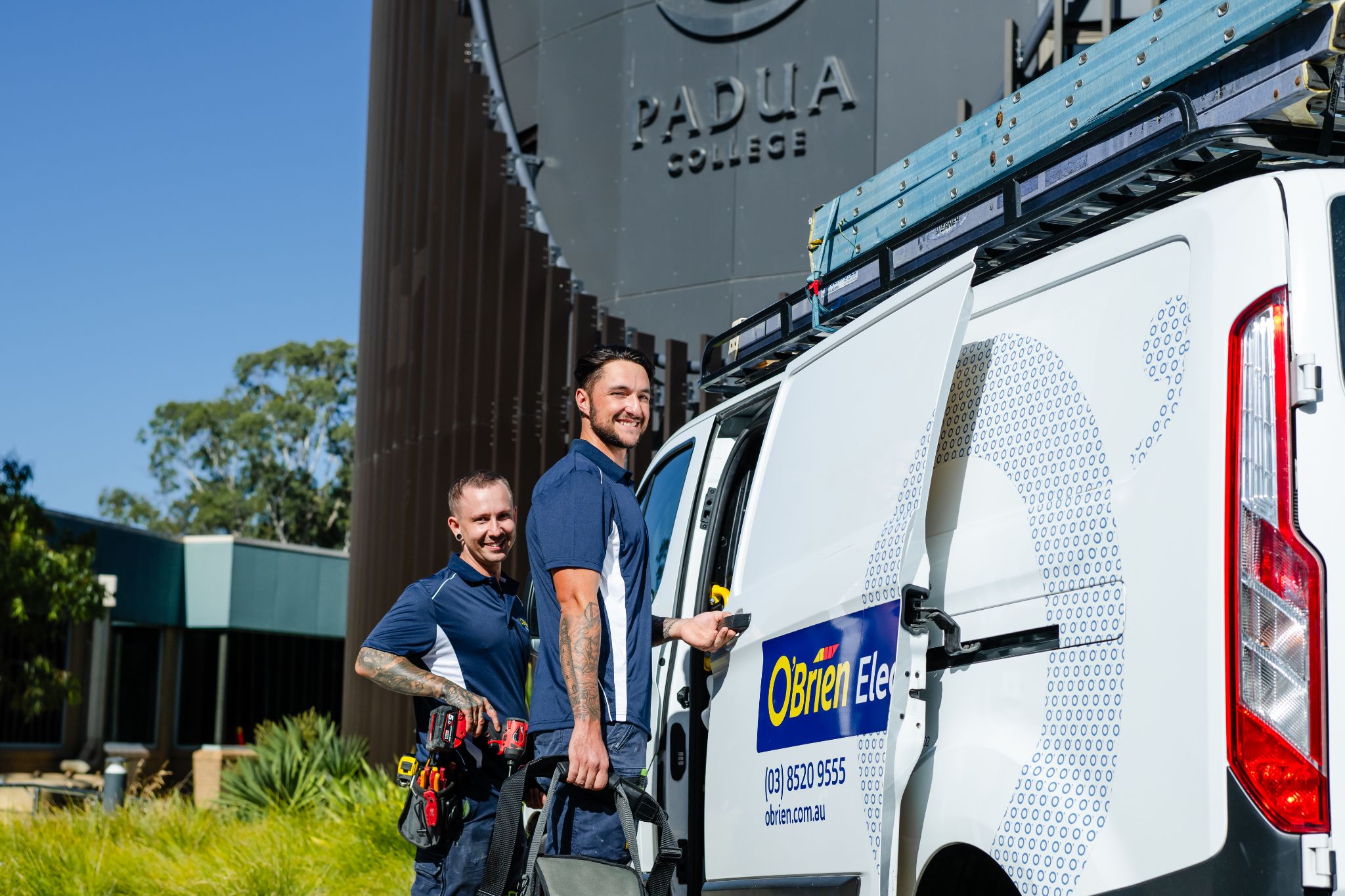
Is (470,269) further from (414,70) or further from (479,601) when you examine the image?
(479,601)

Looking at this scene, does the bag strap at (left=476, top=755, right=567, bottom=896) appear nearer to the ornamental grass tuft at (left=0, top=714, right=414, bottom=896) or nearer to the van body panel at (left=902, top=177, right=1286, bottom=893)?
the van body panel at (left=902, top=177, right=1286, bottom=893)

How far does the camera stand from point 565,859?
142 inches

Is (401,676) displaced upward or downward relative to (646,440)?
downward

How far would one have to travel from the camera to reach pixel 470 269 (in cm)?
1340

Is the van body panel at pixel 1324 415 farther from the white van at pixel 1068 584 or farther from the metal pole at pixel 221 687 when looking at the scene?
the metal pole at pixel 221 687

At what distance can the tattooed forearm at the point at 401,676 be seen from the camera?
14.5 feet

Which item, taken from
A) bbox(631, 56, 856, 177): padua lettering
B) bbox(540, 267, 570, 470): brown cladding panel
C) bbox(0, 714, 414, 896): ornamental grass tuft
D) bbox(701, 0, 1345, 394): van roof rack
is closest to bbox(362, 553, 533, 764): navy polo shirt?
bbox(701, 0, 1345, 394): van roof rack

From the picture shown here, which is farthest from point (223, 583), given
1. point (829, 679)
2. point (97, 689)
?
point (829, 679)

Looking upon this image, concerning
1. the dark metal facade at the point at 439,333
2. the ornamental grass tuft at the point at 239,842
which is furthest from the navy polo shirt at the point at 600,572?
the dark metal facade at the point at 439,333

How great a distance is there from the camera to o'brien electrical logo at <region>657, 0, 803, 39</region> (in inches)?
470

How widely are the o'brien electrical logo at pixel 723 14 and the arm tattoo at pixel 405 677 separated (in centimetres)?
863

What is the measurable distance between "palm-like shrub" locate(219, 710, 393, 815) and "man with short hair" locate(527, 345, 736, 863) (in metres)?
7.59

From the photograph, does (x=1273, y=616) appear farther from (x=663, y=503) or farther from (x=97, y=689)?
(x=97, y=689)

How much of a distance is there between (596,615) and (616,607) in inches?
4.8
